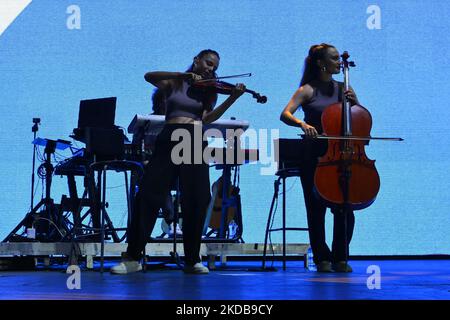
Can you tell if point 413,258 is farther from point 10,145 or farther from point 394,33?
point 10,145

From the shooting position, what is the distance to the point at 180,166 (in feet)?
11.2

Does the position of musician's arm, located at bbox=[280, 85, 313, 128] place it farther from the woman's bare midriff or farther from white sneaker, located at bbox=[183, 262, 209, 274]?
white sneaker, located at bbox=[183, 262, 209, 274]

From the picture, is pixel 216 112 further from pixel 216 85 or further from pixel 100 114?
pixel 100 114

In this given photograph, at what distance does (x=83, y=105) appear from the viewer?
16.6 feet

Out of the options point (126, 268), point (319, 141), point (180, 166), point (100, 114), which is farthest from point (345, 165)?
point (100, 114)

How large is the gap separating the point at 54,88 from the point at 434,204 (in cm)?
332

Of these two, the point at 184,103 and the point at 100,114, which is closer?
the point at 184,103

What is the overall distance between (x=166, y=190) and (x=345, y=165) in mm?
896

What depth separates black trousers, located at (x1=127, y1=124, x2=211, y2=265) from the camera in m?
3.37

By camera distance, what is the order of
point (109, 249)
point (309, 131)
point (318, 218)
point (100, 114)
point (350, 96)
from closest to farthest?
point (309, 131)
point (350, 96)
point (318, 218)
point (109, 249)
point (100, 114)

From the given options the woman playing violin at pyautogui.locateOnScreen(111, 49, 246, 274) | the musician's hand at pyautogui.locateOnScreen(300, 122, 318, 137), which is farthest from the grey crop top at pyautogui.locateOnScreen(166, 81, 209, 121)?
the musician's hand at pyautogui.locateOnScreen(300, 122, 318, 137)

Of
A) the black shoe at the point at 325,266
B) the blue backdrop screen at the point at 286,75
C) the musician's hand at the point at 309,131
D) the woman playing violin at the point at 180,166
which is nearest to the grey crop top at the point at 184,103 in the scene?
the woman playing violin at the point at 180,166

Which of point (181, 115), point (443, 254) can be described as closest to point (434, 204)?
point (443, 254)

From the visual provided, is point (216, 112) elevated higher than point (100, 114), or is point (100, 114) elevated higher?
point (100, 114)
